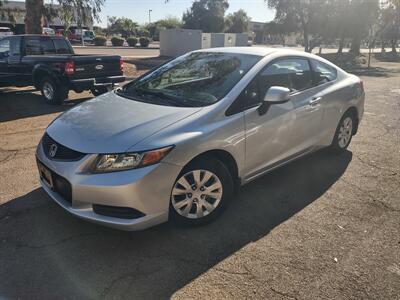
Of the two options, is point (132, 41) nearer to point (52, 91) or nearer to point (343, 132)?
point (52, 91)

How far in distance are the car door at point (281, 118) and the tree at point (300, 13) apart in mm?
26489

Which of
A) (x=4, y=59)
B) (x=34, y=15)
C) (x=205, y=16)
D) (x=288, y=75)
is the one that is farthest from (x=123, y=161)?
(x=205, y=16)

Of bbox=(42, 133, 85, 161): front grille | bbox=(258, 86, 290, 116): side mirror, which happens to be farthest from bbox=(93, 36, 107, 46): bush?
bbox=(258, 86, 290, 116): side mirror

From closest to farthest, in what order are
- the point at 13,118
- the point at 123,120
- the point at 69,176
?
the point at 69,176 < the point at 123,120 < the point at 13,118

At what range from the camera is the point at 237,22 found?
268 ft

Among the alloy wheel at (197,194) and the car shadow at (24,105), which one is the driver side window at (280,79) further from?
the car shadow at (24,105)

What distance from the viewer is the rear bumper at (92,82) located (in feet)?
30.5

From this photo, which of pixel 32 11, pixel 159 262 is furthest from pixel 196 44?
pixel 159 262

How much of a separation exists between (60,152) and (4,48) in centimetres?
916

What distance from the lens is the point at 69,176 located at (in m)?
3.22

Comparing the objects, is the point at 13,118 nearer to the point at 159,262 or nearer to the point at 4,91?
the point at 4,91

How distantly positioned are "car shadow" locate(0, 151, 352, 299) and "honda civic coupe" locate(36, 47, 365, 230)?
266 mm

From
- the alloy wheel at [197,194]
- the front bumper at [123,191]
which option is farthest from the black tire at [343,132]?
the front bumper at [123,191]

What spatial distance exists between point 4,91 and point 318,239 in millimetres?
11015
